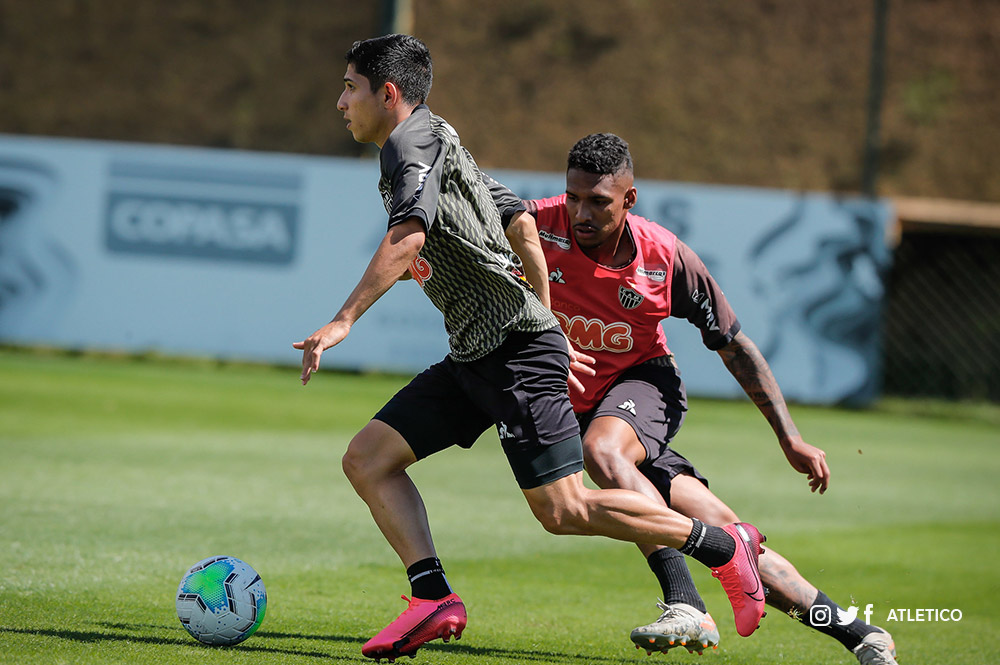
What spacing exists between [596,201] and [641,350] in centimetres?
80

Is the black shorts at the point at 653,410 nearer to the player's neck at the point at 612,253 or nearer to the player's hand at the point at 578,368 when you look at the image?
the player's hand at the point at 578,368

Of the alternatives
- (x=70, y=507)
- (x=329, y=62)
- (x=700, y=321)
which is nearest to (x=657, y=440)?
(x=700, y=321)

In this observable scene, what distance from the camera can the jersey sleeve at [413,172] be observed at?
4.25m

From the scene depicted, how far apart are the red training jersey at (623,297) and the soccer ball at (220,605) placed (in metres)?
1.71

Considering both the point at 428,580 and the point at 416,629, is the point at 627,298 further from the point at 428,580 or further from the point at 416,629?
the point at 416,629

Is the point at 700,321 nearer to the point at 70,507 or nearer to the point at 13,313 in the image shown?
the point at 70,507

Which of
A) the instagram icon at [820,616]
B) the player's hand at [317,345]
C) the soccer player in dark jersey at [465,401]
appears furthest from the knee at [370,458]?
the instagram icon at [820,616]

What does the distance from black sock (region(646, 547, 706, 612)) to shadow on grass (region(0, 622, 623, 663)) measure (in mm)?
442

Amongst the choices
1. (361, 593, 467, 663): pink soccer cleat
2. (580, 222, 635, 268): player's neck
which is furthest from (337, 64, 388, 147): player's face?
(361, 593, 467, 663): pink soccer cleat

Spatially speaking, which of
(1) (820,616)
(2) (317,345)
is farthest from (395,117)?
(1) (820,616)

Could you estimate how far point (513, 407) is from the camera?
15.5 ft

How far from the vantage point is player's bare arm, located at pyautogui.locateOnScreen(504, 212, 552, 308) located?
16.7 feet

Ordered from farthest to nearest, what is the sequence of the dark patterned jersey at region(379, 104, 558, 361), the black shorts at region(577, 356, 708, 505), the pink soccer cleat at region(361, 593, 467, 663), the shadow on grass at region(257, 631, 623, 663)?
the black shorts at region(577, 356, 708, 505), the shadow on grass at region(257, 631, 623, 663), the pink soccer cleat at region(361, 593, 467, 663), the dark patterned jersey at region(379, 104, 558, 361)

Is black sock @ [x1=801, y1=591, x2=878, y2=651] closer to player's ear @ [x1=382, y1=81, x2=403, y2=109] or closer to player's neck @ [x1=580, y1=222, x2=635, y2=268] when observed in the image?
player's neck @ [x1=580, y1=222, x2=635, y2=268]
